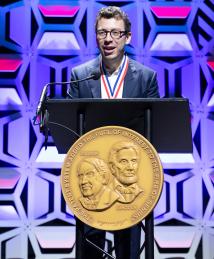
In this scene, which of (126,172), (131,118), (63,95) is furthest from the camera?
(63,95)

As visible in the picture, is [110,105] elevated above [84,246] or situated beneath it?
elevated above

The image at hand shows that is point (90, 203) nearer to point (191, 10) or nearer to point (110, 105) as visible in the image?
point (110, 105)

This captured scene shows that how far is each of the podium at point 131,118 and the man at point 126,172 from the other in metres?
0.12

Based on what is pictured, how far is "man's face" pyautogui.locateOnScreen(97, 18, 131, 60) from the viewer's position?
2408 millimetres

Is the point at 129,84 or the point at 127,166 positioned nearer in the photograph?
the point at 127,166

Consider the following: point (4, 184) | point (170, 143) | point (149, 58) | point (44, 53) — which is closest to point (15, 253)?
point (4, 184)

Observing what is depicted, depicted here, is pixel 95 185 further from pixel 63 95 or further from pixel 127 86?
pixel 63 95

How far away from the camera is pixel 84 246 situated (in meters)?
2.27

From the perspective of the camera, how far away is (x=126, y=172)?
200 cm

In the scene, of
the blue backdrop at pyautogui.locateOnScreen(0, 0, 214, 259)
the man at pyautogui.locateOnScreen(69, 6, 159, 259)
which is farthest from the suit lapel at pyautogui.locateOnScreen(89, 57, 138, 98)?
the blue backdrop at pyautogui.locateOnScreen(0, 0, 214, 259)

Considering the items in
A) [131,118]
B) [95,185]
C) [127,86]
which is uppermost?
[127,86]

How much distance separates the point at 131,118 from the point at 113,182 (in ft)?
0.97

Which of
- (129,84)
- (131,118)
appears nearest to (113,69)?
(129,84)

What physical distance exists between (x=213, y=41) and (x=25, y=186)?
1.72 metres
